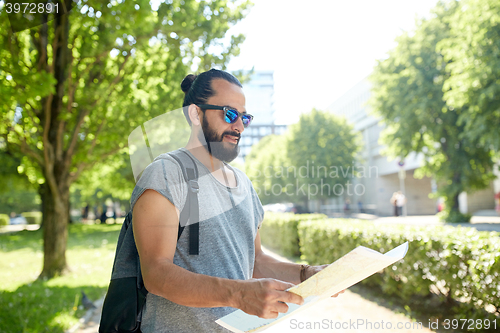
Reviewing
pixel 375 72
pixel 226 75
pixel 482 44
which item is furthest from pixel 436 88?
pixel 226 75

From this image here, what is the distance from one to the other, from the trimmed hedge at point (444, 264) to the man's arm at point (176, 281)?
3.88 m

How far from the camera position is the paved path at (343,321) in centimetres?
463

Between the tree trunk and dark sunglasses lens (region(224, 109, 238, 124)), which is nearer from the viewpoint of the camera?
dark sunglasses lens (region(224, 109, 238, 124))

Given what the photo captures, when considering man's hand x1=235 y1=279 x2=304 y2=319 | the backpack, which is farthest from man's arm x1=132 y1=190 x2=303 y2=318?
the backpack

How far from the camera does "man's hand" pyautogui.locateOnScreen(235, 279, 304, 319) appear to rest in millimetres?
1045

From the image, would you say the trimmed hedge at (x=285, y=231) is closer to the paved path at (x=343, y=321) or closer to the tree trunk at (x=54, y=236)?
the paved path at (x=343, y=321)

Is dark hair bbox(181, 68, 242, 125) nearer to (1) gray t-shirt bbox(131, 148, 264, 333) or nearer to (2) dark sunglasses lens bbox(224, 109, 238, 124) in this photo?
(2) dark sunglasses lens bbox(224, 109, 238, 124)

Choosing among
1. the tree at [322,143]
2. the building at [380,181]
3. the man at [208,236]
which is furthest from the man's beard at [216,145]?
the building at [380,181]

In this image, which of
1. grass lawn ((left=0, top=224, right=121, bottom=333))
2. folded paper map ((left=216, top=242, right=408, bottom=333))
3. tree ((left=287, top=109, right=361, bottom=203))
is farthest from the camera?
tree ((left=287, top=109, right=361, bottom=203))

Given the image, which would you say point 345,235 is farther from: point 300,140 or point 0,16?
point 300,140

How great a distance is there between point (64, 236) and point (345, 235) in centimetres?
619

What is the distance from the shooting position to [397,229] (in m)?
5.94

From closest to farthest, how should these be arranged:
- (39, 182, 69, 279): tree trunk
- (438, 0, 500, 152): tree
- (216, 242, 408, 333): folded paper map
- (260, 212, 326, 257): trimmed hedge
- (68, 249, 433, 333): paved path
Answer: (216, 242, 408, 333): folded paper map, (68, 249, 433, 333): paved path, (39, 182, 69, 279): tree trunk, (260, 212, 326, 257): trimmed hedge, (438, 0, 500, 152): tree

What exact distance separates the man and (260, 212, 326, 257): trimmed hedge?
28.9ft
